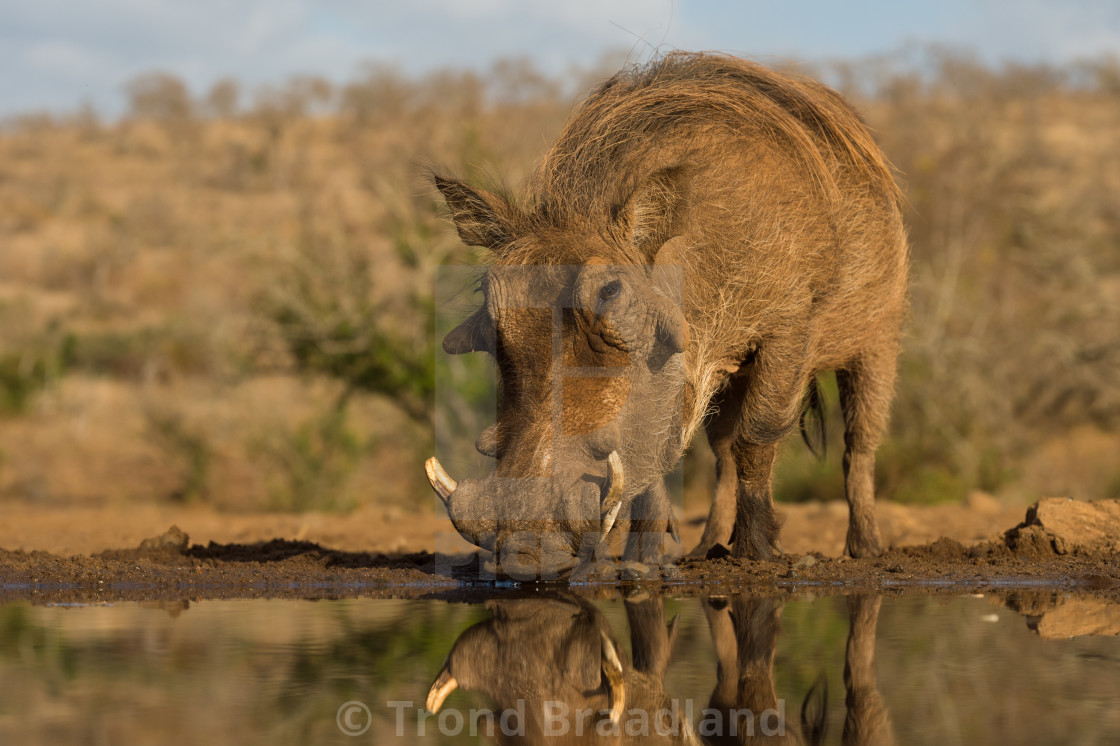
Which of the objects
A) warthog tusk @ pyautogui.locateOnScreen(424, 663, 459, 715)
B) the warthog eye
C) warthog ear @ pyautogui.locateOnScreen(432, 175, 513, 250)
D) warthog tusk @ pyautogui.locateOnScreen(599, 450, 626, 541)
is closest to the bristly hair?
warthog ear @ pyautogui.locateOnScreen(432, 175, 513, 250)

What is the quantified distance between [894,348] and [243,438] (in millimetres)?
9142

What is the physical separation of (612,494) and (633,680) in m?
0.88

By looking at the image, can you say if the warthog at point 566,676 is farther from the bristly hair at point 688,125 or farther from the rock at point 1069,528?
the rock at point 1069,528

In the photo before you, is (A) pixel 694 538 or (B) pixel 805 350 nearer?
(B) pixel 805 350

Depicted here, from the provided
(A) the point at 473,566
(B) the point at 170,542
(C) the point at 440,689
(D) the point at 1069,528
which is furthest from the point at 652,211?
(B) the point at 170,542

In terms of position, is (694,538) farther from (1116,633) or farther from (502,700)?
(502,700)

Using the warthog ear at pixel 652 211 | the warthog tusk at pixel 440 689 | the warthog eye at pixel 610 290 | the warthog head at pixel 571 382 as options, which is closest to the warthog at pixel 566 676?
the warthog tusk at pixel 440 689

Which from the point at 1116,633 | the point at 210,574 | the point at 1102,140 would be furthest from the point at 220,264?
the point at 1116,633

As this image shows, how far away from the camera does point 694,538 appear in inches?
271

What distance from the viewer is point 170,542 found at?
566cm

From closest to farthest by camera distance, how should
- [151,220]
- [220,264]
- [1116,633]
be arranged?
[1116,633] → [220,264] → [151,220]

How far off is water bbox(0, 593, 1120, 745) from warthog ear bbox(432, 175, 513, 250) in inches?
56.9

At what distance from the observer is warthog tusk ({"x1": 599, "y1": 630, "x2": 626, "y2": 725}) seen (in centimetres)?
265

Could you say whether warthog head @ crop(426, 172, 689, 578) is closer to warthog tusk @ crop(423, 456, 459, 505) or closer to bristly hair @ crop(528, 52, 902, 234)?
warthog tusk @ crop(423, 456, 459, 505)
